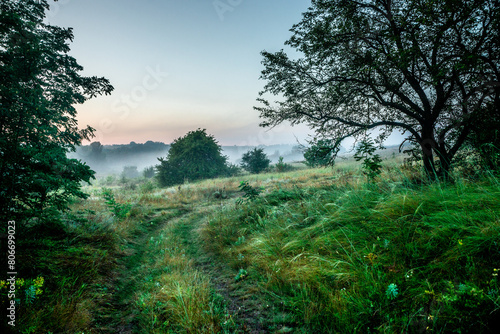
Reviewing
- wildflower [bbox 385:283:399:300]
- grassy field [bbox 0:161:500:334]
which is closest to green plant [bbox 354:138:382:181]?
grassy field [bbox 0:161:500:334]

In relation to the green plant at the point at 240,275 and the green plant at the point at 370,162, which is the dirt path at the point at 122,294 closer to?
the green plant at the point at 240,275

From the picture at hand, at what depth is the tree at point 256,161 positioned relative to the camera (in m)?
34.2

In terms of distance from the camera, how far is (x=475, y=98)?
5.34m

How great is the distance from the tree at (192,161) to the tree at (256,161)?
406cm

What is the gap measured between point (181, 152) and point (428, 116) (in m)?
30.8

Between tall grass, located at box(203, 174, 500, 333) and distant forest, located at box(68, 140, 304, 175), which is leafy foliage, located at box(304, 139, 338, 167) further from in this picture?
distant forest, located at box(68, 140, 304, 175)

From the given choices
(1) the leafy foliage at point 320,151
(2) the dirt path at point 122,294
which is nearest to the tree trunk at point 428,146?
(1) the leafy foliage at point 320,151

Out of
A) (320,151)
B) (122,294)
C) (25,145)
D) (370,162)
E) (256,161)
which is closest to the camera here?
(122,294)

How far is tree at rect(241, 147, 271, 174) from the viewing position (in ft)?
112

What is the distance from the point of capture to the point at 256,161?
34.3 m

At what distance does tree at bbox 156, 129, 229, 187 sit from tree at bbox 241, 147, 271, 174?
160 inches

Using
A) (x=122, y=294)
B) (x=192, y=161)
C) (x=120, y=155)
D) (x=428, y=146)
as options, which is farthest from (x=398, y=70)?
(x=120, y=155)

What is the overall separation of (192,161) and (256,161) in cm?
1103

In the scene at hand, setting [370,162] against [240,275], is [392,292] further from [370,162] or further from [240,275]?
[370,162]
